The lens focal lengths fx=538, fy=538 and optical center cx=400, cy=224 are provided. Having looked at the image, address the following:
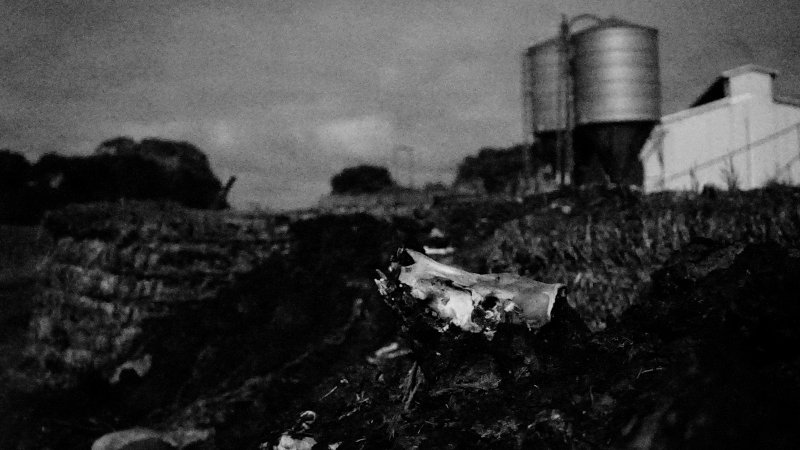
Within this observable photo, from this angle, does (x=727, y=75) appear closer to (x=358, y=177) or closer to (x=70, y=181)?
(x=70, y=181)

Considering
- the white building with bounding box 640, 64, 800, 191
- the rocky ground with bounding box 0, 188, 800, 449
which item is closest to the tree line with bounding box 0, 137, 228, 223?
the rocky ground with bounding box 0, 188, 800, 449

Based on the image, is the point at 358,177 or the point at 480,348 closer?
the point at 480,348

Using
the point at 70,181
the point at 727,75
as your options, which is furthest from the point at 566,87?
the point at 70,181

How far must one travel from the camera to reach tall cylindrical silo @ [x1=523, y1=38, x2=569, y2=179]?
11859 millimetres

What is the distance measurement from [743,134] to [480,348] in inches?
397

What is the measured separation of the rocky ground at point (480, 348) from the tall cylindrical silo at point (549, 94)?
4882 mm

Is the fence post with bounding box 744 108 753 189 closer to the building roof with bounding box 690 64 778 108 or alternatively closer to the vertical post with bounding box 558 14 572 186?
the building roof with bounding box 690 64 778 108

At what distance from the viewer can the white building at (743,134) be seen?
35.1 feet

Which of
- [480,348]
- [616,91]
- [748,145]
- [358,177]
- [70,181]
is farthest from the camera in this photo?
[358,177]

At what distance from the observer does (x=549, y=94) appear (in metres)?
12.0

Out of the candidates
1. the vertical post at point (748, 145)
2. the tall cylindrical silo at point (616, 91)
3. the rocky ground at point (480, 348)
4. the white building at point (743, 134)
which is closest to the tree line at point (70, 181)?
the rocky ground at point (480, 348)

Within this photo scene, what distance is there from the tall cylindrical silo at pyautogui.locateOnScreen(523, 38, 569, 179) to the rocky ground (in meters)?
4.88

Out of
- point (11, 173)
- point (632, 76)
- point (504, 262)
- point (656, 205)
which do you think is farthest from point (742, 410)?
point (11, 173)

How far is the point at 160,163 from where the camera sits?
20469mm
